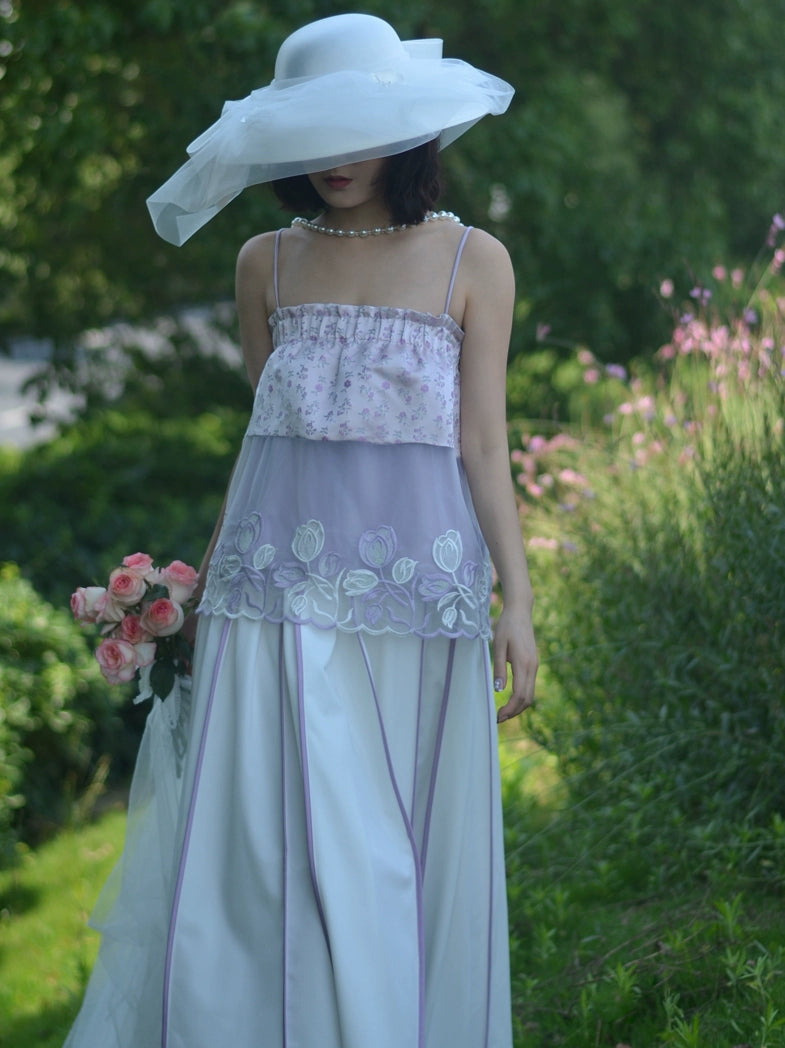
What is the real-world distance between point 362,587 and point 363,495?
16 cm

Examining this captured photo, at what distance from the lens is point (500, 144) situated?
21.1 ft

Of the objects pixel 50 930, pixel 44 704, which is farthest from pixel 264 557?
pixel 44 704

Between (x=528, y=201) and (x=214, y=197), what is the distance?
15.9ft

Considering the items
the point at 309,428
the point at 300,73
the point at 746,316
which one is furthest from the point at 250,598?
the point at 746,316

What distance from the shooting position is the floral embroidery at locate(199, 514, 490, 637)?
210cm

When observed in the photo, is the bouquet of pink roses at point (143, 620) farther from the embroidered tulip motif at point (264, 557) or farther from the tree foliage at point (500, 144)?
the tree foliage at point (500, 144)

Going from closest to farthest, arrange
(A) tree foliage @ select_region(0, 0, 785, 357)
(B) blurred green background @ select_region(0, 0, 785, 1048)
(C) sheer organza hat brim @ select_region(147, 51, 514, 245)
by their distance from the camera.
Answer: (C) sheer organza hat brim @ select_region(147, 51, 514, 245)
(B) blurred green background @ select_region(0, 0, 785, 1048)
(A) tree foliage @ select_region(0, 0, 785, 357)

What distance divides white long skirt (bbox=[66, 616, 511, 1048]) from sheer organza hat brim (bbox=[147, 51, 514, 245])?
2.55 ft

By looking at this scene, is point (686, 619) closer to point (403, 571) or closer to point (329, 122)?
point (403, 571)

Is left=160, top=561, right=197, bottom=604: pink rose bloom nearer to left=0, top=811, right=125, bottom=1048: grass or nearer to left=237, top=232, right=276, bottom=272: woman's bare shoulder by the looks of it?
left=237, top=232, right=276, bottom=272: woman's bare shoulder

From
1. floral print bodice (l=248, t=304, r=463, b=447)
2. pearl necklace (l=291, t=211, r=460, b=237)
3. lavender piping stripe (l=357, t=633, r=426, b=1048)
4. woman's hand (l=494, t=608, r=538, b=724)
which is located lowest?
lavender piping stripe (l=357, t=633, r=426, b=1048)

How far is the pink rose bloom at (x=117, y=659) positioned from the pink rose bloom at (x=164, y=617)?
0.20 ft

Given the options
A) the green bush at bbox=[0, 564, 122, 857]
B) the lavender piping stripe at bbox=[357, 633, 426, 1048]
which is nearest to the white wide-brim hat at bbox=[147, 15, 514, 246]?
the lavender piping stripe at bbox=[357, 633, 426, 1048]
